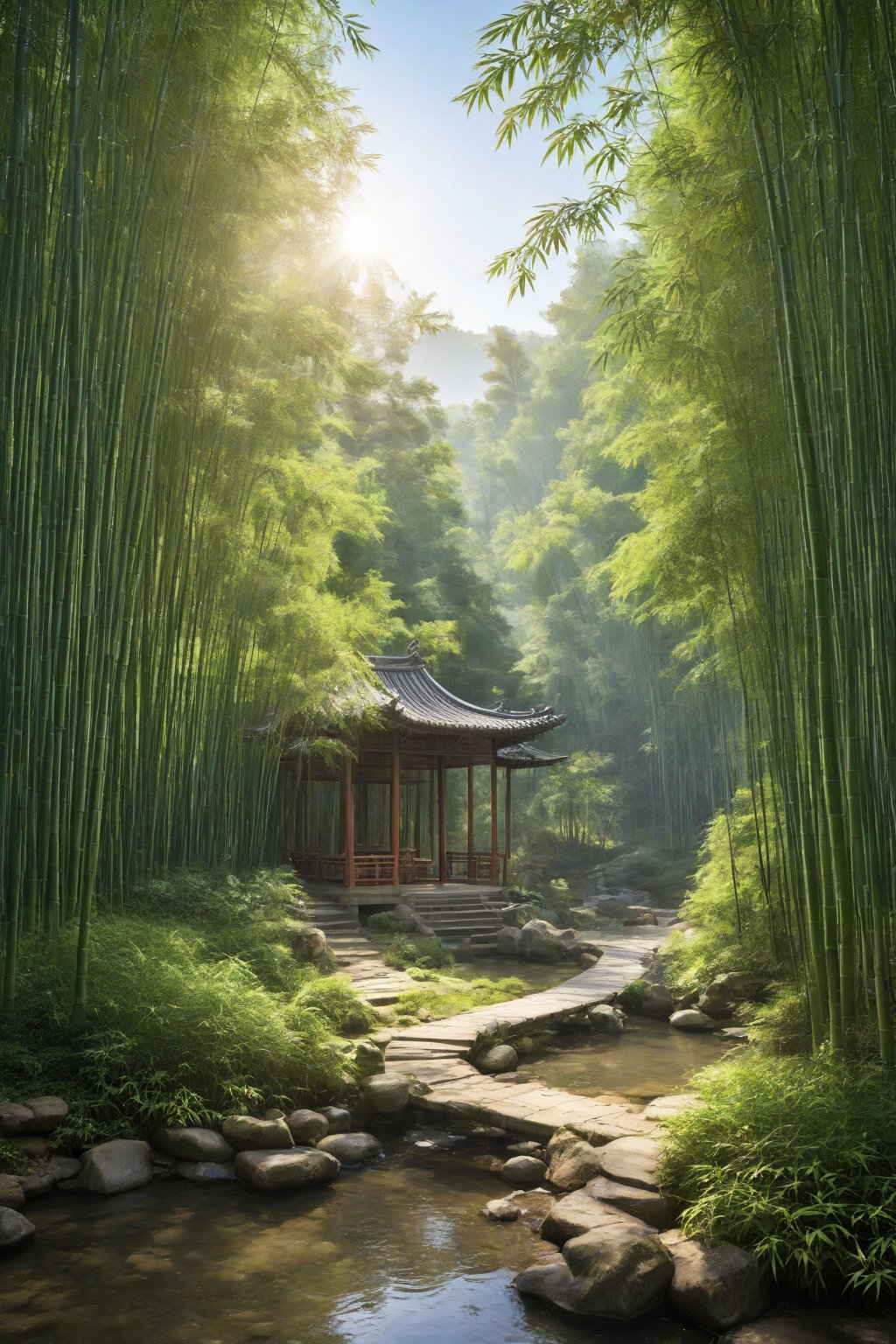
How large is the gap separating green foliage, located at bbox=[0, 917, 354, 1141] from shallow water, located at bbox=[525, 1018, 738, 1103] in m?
1.52

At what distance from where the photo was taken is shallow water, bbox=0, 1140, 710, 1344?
2.59 m

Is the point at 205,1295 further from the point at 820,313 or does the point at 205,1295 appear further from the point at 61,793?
the point at 820,313

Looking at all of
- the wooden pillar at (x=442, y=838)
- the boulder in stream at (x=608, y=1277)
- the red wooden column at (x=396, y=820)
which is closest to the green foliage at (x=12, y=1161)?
the boulder in stream at (x=608, y=1277)

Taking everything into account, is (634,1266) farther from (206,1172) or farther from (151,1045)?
(151,1045)

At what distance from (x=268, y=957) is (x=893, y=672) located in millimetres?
3743

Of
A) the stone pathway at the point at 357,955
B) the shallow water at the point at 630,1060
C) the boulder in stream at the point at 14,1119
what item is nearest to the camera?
the boulder in stream at the point at 14,1119

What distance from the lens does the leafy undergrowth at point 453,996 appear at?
6391 mm

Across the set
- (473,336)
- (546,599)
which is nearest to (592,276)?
(546,599)

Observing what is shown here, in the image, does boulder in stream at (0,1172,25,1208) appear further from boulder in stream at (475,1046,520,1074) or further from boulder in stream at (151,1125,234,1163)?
boulder in stream at (475,1046,520,1074)

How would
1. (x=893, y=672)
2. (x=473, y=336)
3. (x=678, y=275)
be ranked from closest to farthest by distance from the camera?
1. (x=893, y=672)
2. (x=678, y=275)
3. (x=473, y=336)

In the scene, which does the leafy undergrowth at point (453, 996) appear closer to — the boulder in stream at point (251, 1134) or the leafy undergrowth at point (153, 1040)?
the leafy undergrowth at point (153, 1040)

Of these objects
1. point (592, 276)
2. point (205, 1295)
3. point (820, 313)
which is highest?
point (592, 276)

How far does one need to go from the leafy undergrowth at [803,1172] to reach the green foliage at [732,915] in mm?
2809

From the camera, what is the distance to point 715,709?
18.2m
